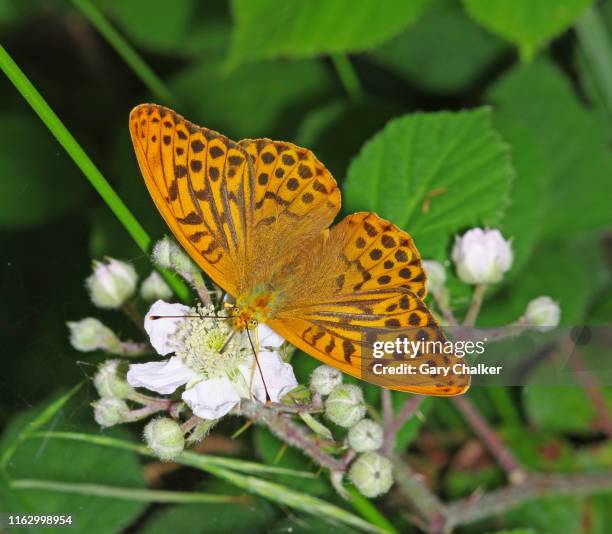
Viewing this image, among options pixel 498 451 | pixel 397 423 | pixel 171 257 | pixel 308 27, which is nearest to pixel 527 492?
pixel 498 451

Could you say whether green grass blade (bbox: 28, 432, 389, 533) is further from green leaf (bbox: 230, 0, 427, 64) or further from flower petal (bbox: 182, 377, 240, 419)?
green leaf (bbox: 230, 0, 427, 64)

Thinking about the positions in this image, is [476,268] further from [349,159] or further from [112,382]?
[349,159]

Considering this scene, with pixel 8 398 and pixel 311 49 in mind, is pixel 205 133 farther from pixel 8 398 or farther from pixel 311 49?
pixel 311 49

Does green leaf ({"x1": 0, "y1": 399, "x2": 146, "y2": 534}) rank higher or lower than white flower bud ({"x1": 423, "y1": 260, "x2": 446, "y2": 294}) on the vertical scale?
lower

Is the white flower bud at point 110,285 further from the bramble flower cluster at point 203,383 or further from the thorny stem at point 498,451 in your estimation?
the thorny stem at point 498,451

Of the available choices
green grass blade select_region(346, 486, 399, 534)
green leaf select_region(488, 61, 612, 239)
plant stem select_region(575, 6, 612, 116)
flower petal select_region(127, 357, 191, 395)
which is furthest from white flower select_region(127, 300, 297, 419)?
plant stem select_region(575, 6, 612, 116)

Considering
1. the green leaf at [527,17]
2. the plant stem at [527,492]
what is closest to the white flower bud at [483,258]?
the plant stem at [527,492]
